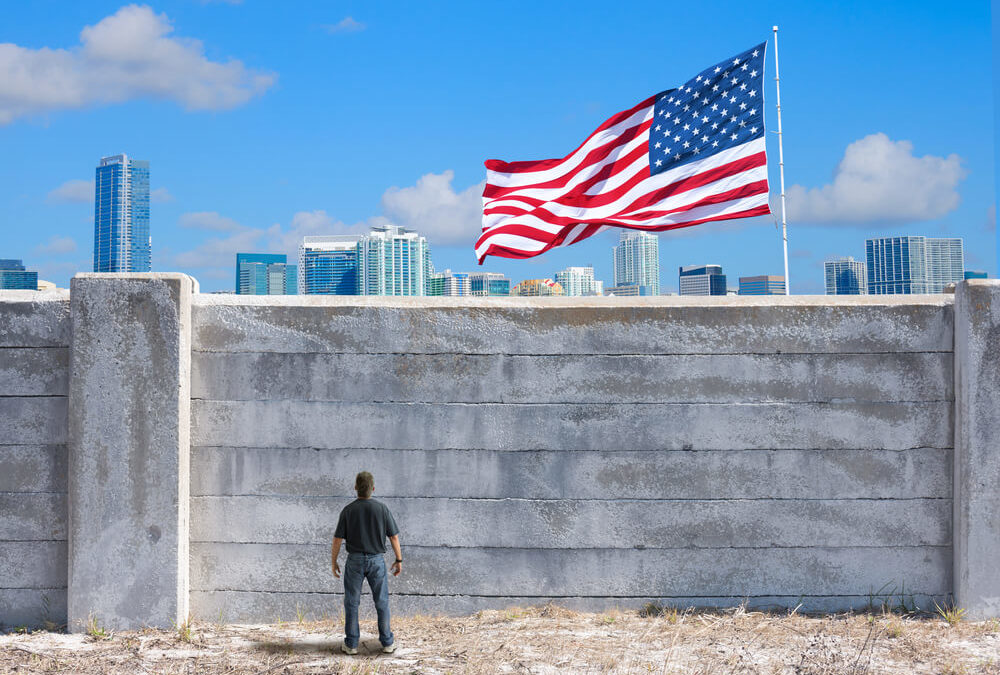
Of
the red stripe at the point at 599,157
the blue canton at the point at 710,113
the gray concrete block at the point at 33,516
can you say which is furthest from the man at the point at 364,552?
the blue canton at the point at 710,113

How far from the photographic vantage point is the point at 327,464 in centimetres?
686

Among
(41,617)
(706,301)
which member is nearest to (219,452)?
(41,617)

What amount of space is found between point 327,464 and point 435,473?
2.78 ft

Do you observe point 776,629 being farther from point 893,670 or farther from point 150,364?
point 150,364

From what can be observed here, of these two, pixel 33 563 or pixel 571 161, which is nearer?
pixel 33 563

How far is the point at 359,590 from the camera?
20.5 feet

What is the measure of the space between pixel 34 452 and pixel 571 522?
422cm

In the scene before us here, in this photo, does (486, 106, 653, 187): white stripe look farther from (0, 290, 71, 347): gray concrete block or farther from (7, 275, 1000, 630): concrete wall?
(0, 290, 71, 347): gray concrete block

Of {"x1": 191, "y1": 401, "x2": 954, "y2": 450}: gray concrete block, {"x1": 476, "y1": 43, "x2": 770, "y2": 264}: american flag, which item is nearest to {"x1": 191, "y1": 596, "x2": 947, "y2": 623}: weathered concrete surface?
{"x1": 191, "y1": 401, "x2": 954, "y2": 450}: gray concrete block

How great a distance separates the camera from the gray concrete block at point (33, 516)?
269 inches

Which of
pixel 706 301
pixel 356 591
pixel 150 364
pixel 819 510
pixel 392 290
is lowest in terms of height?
pixel 356 591

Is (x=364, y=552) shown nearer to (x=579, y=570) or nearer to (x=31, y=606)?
(x=579, y=570)

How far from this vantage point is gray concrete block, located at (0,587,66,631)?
6867mm

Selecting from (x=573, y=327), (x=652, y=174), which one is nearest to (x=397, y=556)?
(x=573, y=327)
